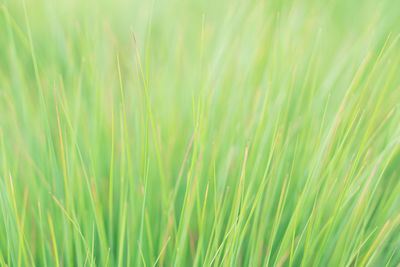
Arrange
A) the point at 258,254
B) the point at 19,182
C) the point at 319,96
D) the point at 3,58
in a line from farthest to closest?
the point at 3,58 → the point at 319,96 → the point at 19,182 → the point at 258,254

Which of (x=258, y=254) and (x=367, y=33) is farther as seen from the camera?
(x=367, y=33)

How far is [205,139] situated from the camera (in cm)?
79

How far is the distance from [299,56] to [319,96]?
0.32 feet

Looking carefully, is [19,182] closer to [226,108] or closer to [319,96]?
[226,108]

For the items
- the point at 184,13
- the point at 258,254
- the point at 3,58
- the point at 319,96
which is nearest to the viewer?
the point at 258,254

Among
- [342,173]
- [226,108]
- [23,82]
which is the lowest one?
[342,173]

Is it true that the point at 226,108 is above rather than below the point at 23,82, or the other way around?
below

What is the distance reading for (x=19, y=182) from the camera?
765mm

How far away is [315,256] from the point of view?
2.36 feet

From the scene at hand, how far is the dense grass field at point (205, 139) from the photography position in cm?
66

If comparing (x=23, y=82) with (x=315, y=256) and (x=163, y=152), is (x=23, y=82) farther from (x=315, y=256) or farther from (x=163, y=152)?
(x=315, y=256)

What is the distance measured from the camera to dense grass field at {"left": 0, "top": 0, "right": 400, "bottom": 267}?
660 mm

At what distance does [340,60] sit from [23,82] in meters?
0.69

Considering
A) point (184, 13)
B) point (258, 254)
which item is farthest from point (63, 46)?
point (258, 254)
